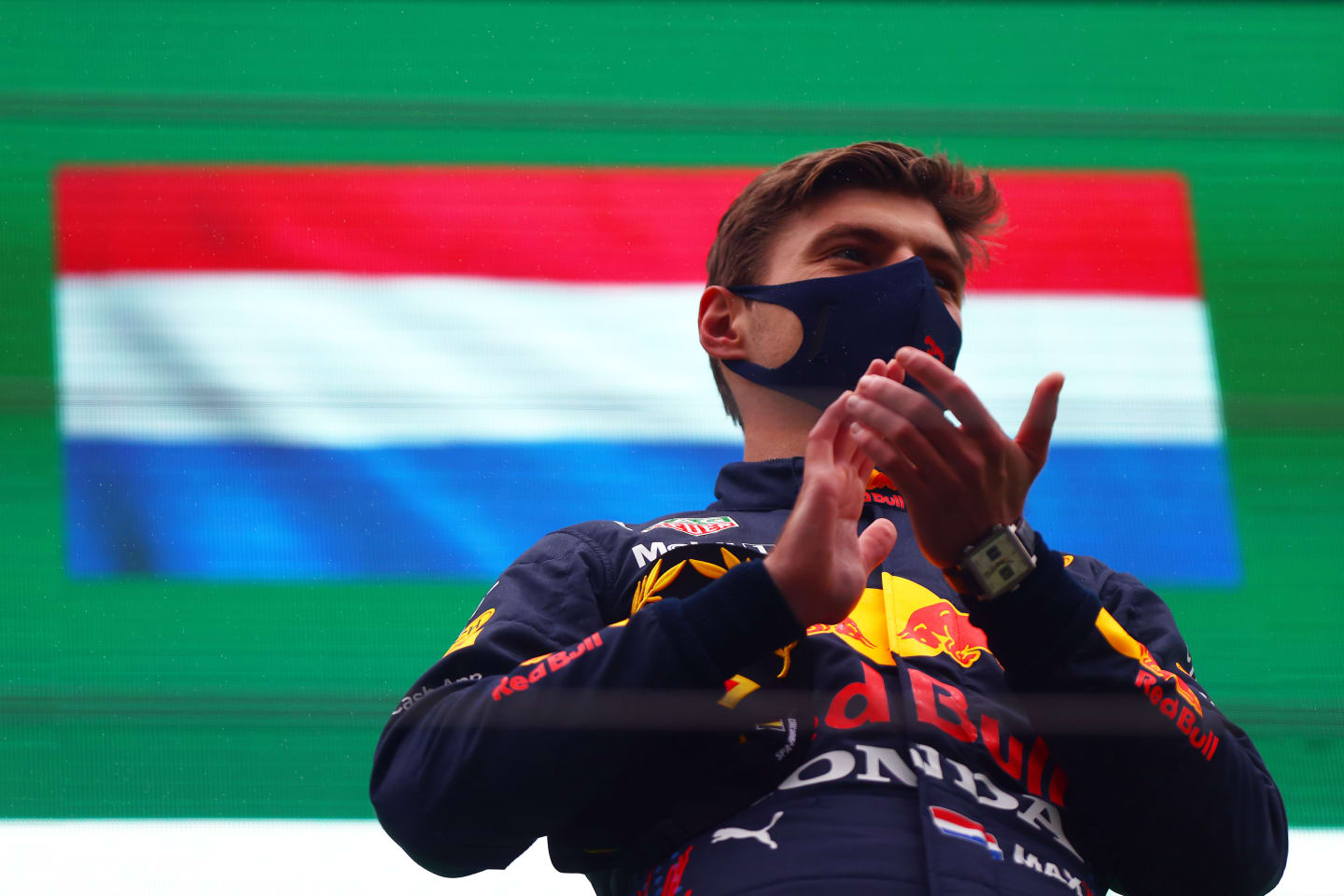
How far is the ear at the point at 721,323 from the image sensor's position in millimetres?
1762

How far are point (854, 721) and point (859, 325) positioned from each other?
1.87 feet

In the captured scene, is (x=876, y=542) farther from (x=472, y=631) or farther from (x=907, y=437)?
(x=472, y=631)

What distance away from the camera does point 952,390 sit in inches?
43.5

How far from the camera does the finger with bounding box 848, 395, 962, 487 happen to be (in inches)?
44.1

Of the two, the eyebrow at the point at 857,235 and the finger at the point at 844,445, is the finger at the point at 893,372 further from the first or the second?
the eyebrow at the point at 857,235

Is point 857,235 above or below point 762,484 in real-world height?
above

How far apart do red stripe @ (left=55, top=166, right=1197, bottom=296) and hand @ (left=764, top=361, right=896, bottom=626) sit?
59 cm

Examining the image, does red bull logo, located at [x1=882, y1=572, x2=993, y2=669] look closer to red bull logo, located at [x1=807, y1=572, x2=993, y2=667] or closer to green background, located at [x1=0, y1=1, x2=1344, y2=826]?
red bull logo, located at [x1=807, y1=572, x2=993, y2=667]

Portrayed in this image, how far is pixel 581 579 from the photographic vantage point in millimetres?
1406

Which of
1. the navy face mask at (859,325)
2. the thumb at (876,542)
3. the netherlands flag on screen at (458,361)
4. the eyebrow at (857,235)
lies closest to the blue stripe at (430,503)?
the netherlands flag on screen at (458,361)

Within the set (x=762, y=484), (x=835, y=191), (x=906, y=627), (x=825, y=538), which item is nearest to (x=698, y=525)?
(x=762, y=484)

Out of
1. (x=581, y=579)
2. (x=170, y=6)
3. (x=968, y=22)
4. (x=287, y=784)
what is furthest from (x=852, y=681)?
(x=170, y=6)

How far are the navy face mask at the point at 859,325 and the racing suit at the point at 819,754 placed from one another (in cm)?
38

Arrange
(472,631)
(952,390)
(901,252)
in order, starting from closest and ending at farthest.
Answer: (952,390) < (472,631) < (901,252)
